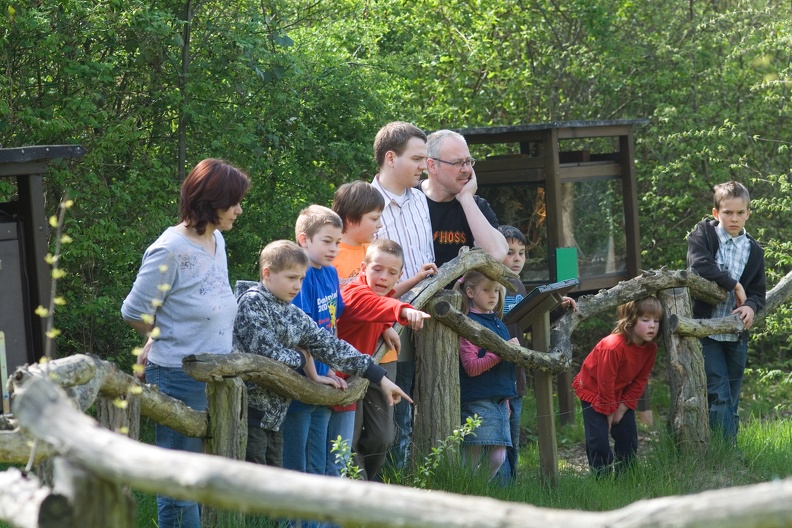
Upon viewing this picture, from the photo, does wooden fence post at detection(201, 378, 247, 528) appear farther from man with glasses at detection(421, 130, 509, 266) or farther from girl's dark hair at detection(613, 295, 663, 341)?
girl's dark hair at detection(613, 295, 663, 341)

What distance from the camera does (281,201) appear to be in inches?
314

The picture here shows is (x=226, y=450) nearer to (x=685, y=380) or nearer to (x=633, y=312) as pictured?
(x=633, y=312)

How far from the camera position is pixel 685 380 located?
675cm

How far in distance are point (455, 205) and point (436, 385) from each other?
1050 millimetres

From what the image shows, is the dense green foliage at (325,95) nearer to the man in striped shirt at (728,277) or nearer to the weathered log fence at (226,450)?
the man in striped shirt at (728,277)

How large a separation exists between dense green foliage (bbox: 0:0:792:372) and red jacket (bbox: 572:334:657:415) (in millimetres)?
2399

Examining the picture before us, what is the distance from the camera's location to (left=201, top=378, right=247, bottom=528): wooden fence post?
4004 millimetres

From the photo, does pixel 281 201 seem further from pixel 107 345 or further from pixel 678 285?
pixel 678 285

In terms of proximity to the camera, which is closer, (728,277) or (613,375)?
(613,375)

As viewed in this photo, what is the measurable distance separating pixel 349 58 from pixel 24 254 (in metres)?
4.35

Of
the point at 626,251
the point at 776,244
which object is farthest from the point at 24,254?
the point at 776,244

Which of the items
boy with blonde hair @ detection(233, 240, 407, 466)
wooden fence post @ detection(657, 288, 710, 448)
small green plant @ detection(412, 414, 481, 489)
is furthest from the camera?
wooden fence post @ detection(657, 288, 710, 448)

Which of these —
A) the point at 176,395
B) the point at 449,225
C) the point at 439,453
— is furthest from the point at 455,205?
the point at 176,395

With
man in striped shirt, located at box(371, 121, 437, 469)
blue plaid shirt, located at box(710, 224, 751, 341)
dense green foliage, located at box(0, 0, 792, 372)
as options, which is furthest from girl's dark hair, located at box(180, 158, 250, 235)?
blue plaid shirt, located at box(710, 224, 751, 341)
